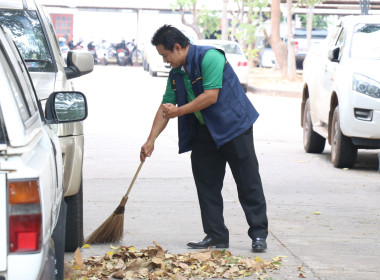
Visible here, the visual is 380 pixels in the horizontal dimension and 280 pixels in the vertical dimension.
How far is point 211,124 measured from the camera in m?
6.45

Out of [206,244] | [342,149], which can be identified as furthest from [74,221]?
[342,149]

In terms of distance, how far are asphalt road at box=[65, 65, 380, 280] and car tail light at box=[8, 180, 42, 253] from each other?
10.4 feet

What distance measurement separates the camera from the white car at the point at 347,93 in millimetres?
10453

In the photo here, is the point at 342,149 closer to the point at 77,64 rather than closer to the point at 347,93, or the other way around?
the point at 347,93

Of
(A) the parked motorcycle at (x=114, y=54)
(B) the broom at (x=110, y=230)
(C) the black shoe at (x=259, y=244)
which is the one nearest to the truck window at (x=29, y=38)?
(B) the broom at (x=110, y=230)

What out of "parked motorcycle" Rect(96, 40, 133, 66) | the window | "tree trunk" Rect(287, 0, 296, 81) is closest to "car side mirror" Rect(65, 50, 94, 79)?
the window

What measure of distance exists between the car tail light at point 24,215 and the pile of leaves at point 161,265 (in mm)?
2766

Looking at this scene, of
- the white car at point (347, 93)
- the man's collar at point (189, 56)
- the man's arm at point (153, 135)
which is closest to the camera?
the man's collar at point (189, 56)

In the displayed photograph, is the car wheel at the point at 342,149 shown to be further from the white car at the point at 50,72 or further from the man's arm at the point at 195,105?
the man's arm at the point at 195,105

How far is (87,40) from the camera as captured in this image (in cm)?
5231

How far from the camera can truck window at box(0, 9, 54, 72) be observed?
6.55 metres

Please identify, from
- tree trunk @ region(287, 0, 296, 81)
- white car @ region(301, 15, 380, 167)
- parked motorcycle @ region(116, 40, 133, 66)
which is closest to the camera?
white car @ region(301, 15, 380, 167)

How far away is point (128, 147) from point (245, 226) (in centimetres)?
543

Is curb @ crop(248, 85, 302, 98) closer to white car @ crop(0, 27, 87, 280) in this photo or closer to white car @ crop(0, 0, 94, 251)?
white car @ crop(0, 0, 94, 251)
